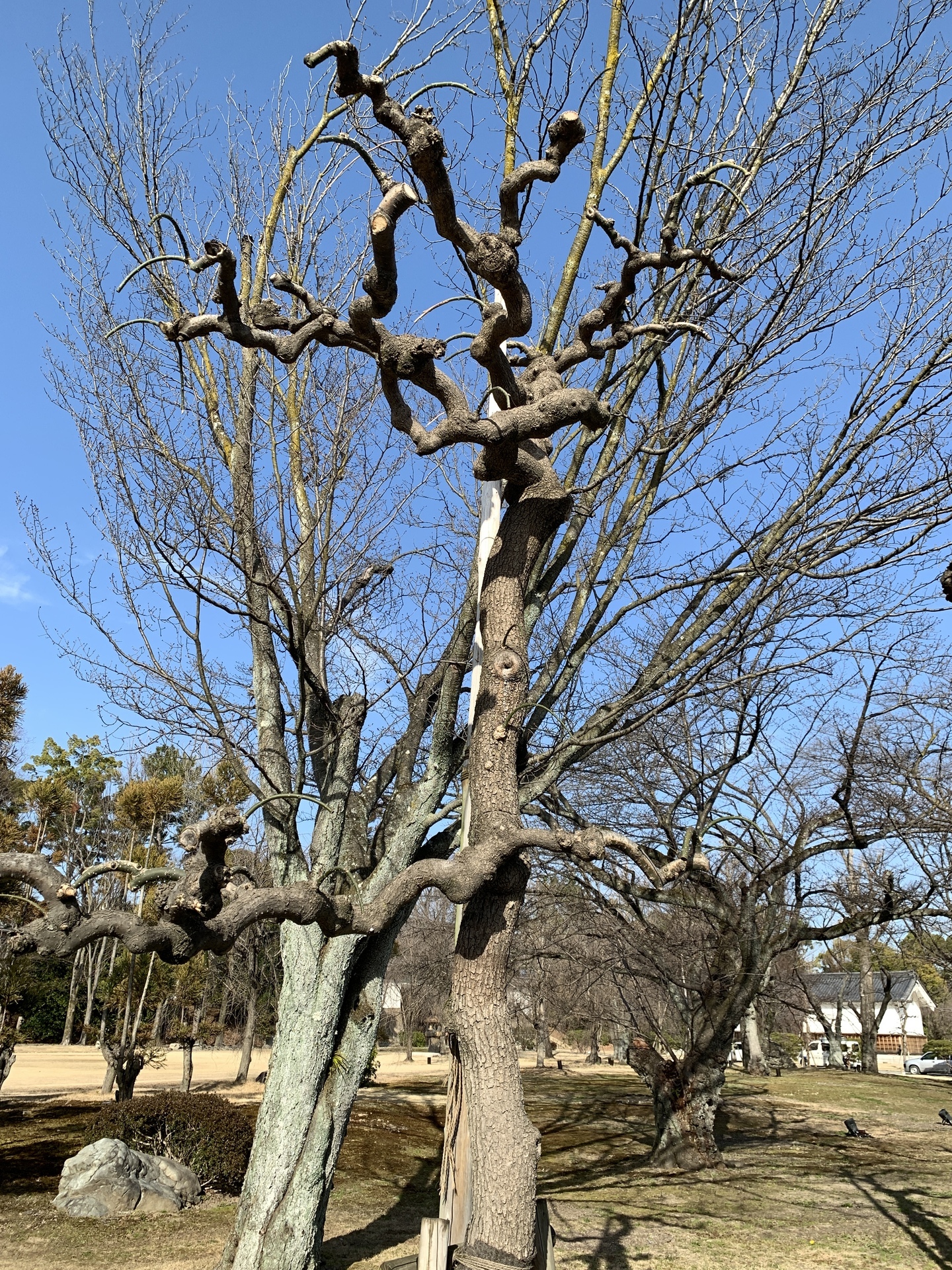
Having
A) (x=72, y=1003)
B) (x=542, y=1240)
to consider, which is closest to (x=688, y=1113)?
(x=542, y=1240)

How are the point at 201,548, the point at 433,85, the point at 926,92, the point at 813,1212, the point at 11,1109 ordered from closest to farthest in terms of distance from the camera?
1. the point at 433,85
2. the point at 926,92
3. the point at 201,548
4. the point at 813,1212
5. the point at 11,1109

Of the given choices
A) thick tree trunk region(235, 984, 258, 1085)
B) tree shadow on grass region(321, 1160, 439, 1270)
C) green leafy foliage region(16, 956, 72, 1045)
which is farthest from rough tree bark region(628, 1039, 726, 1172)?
green leafy foliage region(16, 956, 72, 1045)

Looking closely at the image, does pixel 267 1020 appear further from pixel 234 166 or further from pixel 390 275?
pixel 390 275

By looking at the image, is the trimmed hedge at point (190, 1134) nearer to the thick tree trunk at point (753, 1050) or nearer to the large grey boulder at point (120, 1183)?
the large grey boulder at point (120, 1183)

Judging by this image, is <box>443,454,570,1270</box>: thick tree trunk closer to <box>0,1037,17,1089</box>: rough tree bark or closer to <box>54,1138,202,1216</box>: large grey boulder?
<box>54,1138,202,1216</box>: large grey boulder

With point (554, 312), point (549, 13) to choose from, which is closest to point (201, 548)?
point (554, 312)

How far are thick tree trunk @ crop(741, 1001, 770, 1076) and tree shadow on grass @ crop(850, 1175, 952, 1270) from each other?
16491mm

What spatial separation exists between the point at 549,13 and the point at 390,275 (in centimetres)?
475

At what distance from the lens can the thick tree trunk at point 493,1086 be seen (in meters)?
2.68

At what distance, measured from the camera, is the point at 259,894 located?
287cm

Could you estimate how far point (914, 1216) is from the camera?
881cm

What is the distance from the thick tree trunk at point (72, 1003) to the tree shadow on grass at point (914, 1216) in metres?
22.0

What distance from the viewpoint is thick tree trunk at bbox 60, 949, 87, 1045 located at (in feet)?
89.4

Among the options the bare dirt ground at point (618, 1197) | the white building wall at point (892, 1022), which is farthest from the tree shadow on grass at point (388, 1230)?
the white building wall at point (892, 1022)
